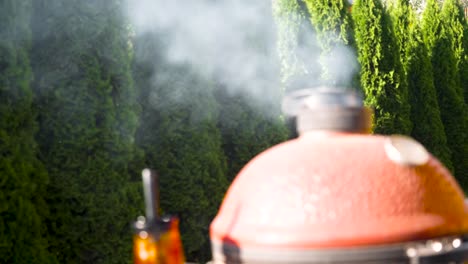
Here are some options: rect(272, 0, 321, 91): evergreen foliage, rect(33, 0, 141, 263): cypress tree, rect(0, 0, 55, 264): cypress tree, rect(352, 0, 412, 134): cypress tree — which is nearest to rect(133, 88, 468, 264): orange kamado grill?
rect(0, 0, 55, 264): cypress tree

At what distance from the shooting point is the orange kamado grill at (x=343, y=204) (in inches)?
62.2

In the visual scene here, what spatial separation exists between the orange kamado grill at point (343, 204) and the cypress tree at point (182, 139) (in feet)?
14.4

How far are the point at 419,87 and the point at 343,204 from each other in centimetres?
978

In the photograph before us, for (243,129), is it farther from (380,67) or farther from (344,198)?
(344,198)

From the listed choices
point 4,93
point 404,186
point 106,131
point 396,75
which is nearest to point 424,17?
point 396,75

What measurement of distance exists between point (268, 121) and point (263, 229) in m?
5.72

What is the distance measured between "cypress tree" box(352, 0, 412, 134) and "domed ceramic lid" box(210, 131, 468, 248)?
7.62 metres

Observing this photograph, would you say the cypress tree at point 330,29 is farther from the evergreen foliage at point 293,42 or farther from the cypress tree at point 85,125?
the cypress tree at point 85,125

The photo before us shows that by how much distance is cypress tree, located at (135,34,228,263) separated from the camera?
20.1ft

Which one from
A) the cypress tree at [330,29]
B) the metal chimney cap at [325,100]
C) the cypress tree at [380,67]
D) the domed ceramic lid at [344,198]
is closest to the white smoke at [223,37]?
the cypress tree at [330,29]

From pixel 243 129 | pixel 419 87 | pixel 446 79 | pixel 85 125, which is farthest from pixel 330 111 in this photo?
pixel 446 79

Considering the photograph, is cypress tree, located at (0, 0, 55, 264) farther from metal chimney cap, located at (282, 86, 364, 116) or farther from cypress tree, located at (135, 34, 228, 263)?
metal chimney cap, located at (282, 86, 364, 116)

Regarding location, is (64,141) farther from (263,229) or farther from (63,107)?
(263,229)

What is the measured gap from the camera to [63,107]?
197 inches
